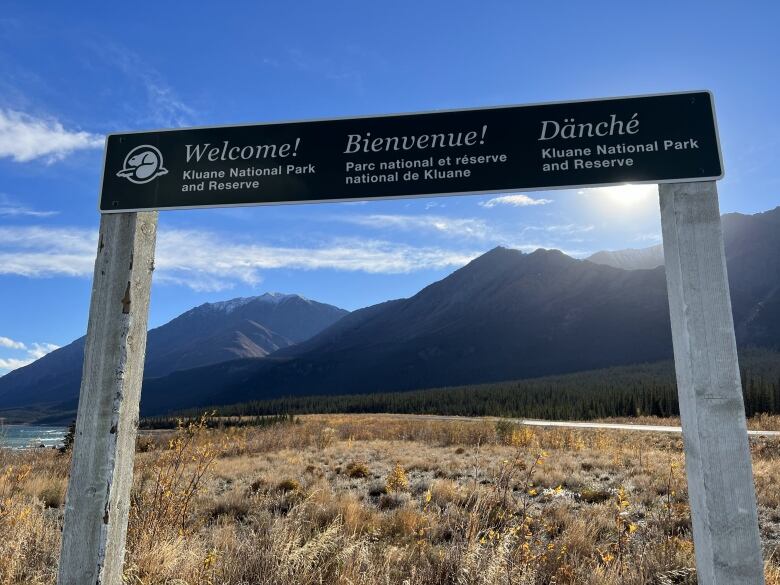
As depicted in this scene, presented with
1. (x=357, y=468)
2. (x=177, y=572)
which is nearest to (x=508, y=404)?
(x=357, y=468)

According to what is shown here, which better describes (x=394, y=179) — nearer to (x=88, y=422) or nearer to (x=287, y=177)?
(x=287, y=177)

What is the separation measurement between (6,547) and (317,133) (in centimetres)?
416

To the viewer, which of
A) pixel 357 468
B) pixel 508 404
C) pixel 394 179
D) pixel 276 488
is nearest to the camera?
pixel 394 179

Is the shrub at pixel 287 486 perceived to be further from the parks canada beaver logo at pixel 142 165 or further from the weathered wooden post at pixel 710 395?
the weathered wooden post at pixel 710 395

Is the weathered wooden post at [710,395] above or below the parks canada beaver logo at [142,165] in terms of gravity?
below

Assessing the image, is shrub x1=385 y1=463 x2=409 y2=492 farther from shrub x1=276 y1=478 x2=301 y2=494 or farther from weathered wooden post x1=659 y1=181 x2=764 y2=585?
weathered wooden post x1=659 y1=181 x2=764 y2=585

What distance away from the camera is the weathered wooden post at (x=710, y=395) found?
244cm

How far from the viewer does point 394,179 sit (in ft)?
10.3

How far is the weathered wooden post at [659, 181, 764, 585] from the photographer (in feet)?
7.99

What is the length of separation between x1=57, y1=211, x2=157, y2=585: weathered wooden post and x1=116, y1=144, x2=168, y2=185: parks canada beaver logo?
11.0 inches

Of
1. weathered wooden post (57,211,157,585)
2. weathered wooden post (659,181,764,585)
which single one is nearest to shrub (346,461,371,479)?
weathered wooden post (57,211,157,585)

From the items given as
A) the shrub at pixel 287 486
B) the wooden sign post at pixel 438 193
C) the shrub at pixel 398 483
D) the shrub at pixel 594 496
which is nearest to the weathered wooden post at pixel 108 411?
the wooden sign post at pixel 438 193

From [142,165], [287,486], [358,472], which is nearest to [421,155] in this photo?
[142,165]

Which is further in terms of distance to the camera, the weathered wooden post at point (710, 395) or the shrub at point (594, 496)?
the shrub at point (594, 496)
